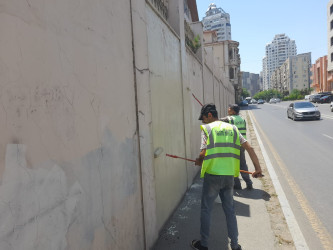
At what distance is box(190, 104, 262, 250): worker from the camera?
3396 millimetres

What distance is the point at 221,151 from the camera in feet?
11.2

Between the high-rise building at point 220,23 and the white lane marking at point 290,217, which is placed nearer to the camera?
the white lane marking at point 290,217

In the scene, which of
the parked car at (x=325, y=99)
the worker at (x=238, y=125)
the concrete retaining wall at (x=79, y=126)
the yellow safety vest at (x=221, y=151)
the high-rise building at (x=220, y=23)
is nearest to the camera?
the concrete retaining wall at (x=79, y=126)

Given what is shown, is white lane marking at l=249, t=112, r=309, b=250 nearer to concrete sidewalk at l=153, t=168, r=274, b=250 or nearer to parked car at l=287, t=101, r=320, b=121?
concrete sidewalk at l=153, t=168, r=274, b=250

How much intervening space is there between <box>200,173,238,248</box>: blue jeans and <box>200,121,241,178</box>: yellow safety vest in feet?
0.32

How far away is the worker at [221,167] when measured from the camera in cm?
340

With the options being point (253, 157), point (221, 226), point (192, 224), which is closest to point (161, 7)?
point (253, 157)

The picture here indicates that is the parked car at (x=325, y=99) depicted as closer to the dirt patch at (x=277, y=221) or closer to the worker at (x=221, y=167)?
the dirt patch at (x=277, y=221)

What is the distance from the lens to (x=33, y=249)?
1.66m

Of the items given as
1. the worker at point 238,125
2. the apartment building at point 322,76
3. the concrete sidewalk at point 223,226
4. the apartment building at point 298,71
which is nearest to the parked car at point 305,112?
the worker at point 238,125

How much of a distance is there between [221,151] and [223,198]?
61 centimetres

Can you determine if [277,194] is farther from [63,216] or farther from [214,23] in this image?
[214,23]

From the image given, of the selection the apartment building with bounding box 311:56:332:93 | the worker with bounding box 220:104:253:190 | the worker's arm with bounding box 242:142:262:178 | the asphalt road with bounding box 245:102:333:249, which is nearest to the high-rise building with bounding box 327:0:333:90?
the apartment building with bounding box 311:56:332:93

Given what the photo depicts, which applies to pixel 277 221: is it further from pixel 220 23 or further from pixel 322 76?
pixel 220 23
